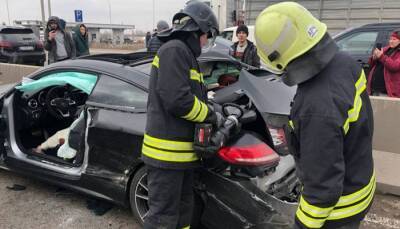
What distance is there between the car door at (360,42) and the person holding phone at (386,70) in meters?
0.96

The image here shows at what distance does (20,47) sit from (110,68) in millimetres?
11363

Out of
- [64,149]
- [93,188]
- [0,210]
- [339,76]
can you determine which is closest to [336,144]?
[339,76]

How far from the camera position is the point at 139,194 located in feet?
9.95

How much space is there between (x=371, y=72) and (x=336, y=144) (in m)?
4.61

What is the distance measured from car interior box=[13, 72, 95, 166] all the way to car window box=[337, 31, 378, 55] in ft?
14.6

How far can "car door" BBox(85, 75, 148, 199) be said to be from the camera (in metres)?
2.99

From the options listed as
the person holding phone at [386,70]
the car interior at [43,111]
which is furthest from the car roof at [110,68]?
the person holding phone at [386,70]

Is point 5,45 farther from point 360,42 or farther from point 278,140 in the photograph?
point 278,140

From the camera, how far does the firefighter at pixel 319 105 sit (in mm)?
1409

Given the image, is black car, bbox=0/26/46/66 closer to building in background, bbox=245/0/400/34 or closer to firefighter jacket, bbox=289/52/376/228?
building in background, bbox=245/0/400/34

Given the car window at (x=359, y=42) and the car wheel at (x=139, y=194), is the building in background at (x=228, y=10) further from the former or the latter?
the car wheel at (x=139, y=194)

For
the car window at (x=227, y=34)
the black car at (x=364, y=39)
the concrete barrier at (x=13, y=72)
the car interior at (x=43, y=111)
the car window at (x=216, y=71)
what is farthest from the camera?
the car window at (x=227, y=34)

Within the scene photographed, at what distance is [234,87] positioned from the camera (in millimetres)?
3217

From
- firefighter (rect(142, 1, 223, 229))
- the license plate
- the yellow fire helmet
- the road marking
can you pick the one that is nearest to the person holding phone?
the road marking
